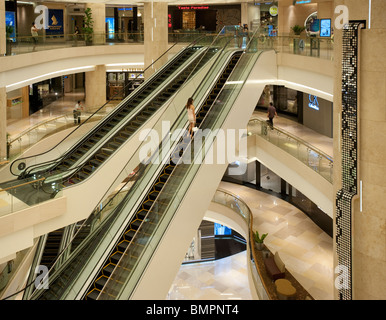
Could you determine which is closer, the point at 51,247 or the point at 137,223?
the point at 137,223

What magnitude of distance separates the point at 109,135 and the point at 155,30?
840 cm

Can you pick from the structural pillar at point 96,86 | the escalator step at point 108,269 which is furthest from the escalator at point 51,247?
the structural pillar at point 96,86

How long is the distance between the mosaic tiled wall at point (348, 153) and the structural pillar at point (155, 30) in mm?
13993

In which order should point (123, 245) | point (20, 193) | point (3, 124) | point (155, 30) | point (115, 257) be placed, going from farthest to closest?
point (155, 30) < point (3, 124) < point (20, 193) < point (123, 245) < point (115, 257)

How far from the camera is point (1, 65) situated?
47.5 ft

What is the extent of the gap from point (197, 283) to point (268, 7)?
20.5 meters

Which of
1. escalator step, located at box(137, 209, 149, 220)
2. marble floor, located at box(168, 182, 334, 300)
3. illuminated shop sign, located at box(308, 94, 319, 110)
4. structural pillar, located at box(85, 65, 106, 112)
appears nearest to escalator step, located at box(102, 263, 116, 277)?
escalator step, located at box(137, 209, 149, 220)

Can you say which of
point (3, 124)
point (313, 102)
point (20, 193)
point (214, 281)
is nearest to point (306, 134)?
point (313, 102)

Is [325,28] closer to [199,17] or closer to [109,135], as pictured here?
[109,135]

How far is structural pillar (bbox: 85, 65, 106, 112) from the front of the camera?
25.6m

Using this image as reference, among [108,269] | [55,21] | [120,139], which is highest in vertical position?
[55,21]

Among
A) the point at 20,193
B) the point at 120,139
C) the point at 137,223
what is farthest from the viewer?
the point at 120,139

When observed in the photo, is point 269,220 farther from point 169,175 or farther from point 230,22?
point 230,22

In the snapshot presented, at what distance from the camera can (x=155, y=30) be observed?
2077 centimetres
